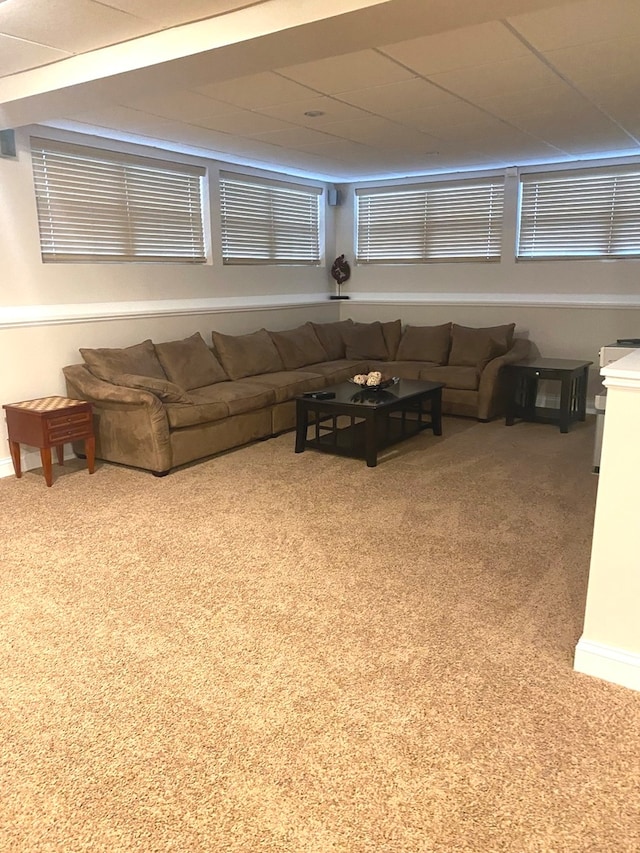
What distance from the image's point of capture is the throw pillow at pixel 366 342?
272 inches

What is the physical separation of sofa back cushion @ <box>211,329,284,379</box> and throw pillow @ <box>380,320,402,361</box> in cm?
133

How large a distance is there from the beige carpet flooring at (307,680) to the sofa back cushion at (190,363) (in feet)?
4.48

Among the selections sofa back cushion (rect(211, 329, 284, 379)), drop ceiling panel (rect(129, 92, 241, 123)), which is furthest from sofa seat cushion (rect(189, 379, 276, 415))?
drop ceiling panel (rect(129, 92, 241, 123))

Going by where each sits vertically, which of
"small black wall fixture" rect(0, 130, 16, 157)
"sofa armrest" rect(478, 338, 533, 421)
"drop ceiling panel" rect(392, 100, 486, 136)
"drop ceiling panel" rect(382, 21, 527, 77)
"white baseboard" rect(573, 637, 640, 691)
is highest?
"drop ceiling panel" rect(382, 21, 527, 77)

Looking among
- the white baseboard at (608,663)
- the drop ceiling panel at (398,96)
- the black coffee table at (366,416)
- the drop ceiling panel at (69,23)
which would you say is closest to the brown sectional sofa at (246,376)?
the black coffee table at (366,416)

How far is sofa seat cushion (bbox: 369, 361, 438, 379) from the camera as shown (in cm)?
620

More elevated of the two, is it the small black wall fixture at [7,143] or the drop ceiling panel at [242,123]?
the drop ceiling panel at [242,123]

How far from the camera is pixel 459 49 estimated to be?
305 centimetres

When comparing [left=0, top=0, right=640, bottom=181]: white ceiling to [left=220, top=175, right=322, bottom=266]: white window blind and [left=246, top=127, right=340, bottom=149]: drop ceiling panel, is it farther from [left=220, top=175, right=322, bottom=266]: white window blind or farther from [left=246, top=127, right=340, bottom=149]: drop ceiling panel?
[left=220, top=175, right=322, bottom=266]: white window blind

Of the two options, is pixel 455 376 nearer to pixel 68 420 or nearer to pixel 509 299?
pixel 509 299

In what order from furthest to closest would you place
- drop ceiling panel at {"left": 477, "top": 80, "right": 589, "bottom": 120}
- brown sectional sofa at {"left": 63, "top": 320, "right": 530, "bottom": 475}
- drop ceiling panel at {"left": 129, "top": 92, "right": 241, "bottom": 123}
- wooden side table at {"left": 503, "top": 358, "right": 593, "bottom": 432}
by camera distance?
wooden side table at {"left": 503, "top": 358, "right": 593, "bottom": 432} < brown sectional sofa at {"left": 63, "top": 320, "right": 530, "bottom": 475} < drop ceiling panel at {"left": 129, "top": 92, "right": 241, "bottom": 123} < drop ceiling panel at {"left": 477, "top": 80, "right": 589, "bottom": 120}

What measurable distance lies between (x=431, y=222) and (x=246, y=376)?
9.16ft

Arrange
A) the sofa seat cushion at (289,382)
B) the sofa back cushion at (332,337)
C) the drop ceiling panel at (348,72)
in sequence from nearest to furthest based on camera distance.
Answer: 1. the drop ceiling panel at (348,72)
2. the sofa seat cushion at (289,382)
3. the sofa back cushion at (332,337)

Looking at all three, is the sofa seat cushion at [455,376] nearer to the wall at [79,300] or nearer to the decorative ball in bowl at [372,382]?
the decorative ball in bowl at [372,382]
